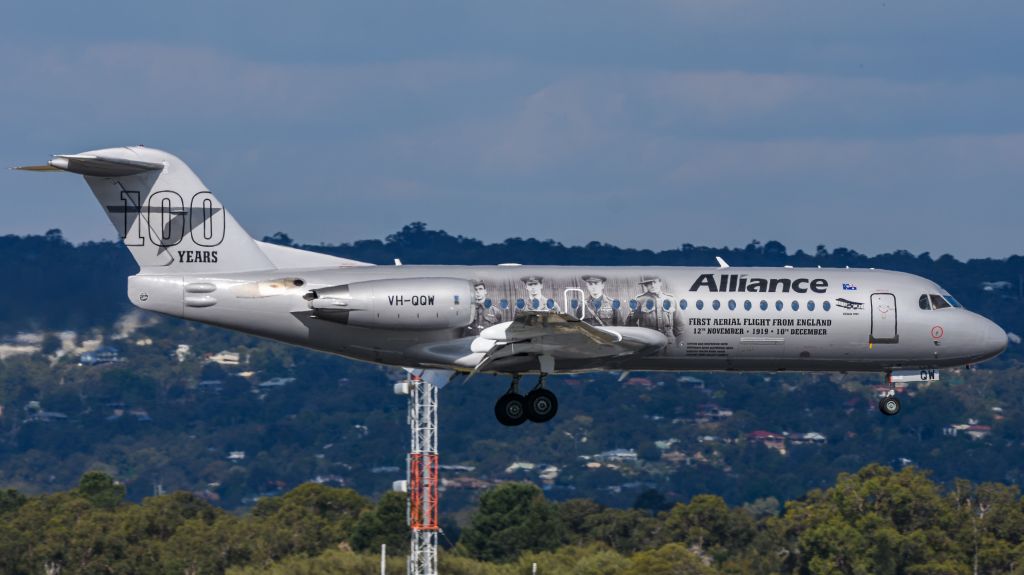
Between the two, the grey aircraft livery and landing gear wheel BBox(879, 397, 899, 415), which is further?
landing gear wheel BBox(879, 397, 899, 415)

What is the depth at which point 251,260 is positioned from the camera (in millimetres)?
46469

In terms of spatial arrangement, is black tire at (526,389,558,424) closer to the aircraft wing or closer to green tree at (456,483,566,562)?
the aircraft wing

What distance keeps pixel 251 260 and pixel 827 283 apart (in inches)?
564

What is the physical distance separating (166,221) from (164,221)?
0.05 meters

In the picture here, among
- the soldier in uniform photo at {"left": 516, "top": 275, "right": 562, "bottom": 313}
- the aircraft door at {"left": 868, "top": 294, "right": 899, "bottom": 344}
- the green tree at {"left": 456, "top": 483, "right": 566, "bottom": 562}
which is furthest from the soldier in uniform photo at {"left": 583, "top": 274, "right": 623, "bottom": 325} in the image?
the green tree at {"left": 456, "top": 483, "right": 566, "bottom": 562}

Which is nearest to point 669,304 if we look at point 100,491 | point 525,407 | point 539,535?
point 525,407

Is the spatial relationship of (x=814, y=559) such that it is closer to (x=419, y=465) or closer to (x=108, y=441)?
(x=419, y=465)

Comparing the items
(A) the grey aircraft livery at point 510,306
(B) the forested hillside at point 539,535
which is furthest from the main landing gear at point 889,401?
(B) the forested hillside at point 539,535

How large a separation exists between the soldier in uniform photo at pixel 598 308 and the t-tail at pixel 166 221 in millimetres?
7788

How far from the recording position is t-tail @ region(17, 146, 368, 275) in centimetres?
4606

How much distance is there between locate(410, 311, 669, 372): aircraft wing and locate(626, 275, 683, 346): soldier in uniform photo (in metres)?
0.18

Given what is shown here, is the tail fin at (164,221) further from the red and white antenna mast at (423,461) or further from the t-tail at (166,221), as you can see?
the red and white antenna mast at (423,461)

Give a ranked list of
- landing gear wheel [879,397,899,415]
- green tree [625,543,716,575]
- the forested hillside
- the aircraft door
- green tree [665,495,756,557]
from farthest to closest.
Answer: green tree [665,495,756,557] < the forested hillside < green tree [625,543,716,575] < landing gear wheel [879,397,899,415] < the aircraft door

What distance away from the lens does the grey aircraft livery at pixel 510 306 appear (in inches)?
1773
